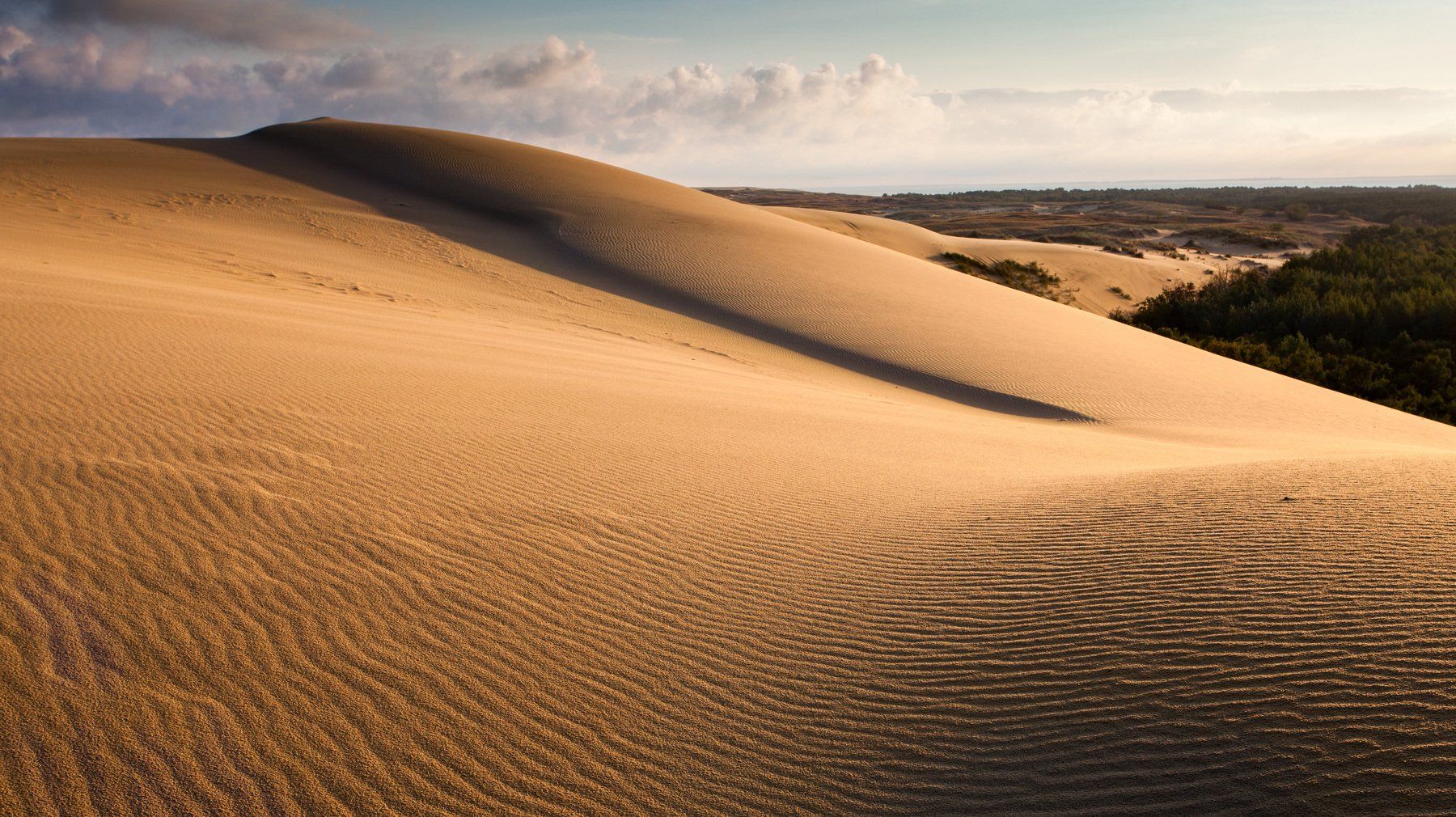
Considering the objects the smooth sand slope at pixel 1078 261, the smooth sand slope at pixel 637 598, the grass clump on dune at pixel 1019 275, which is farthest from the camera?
the smooth sand slope at pixel 1078 261

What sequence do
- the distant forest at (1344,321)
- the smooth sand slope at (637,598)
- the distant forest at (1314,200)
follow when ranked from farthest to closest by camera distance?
Answer: 1. the distant forest at (1314,200)
2. the distant forest at (1344,321)
3. the smooth sand slope at (637,598)

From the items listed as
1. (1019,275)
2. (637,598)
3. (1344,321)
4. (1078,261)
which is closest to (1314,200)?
(1078,261)

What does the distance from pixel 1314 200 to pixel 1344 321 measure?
73.5 metres

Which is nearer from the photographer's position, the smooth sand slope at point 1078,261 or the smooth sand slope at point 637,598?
the smooth sand slope at point 637,598

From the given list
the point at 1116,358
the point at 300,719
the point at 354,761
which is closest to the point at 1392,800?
the point at 354,761

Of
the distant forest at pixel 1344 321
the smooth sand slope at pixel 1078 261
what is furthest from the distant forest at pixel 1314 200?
the distant forest at pixel 1344 321

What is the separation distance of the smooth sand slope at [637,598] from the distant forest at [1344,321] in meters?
9.95

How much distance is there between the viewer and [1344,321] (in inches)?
792

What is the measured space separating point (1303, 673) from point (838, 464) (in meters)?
3.99

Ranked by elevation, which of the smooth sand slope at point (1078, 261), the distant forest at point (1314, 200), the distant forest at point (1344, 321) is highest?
the distant forest at point (1314, 200)

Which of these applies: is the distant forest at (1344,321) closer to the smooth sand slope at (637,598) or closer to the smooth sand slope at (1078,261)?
the smooth sand slope at (1078,261)

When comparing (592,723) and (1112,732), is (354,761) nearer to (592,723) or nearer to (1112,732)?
(592,723)

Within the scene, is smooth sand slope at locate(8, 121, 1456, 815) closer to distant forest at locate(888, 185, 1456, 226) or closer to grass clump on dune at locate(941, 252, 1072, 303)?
grass clump on dune at locate(941, 252, 1072, 303)

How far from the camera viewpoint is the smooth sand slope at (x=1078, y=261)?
101ft
